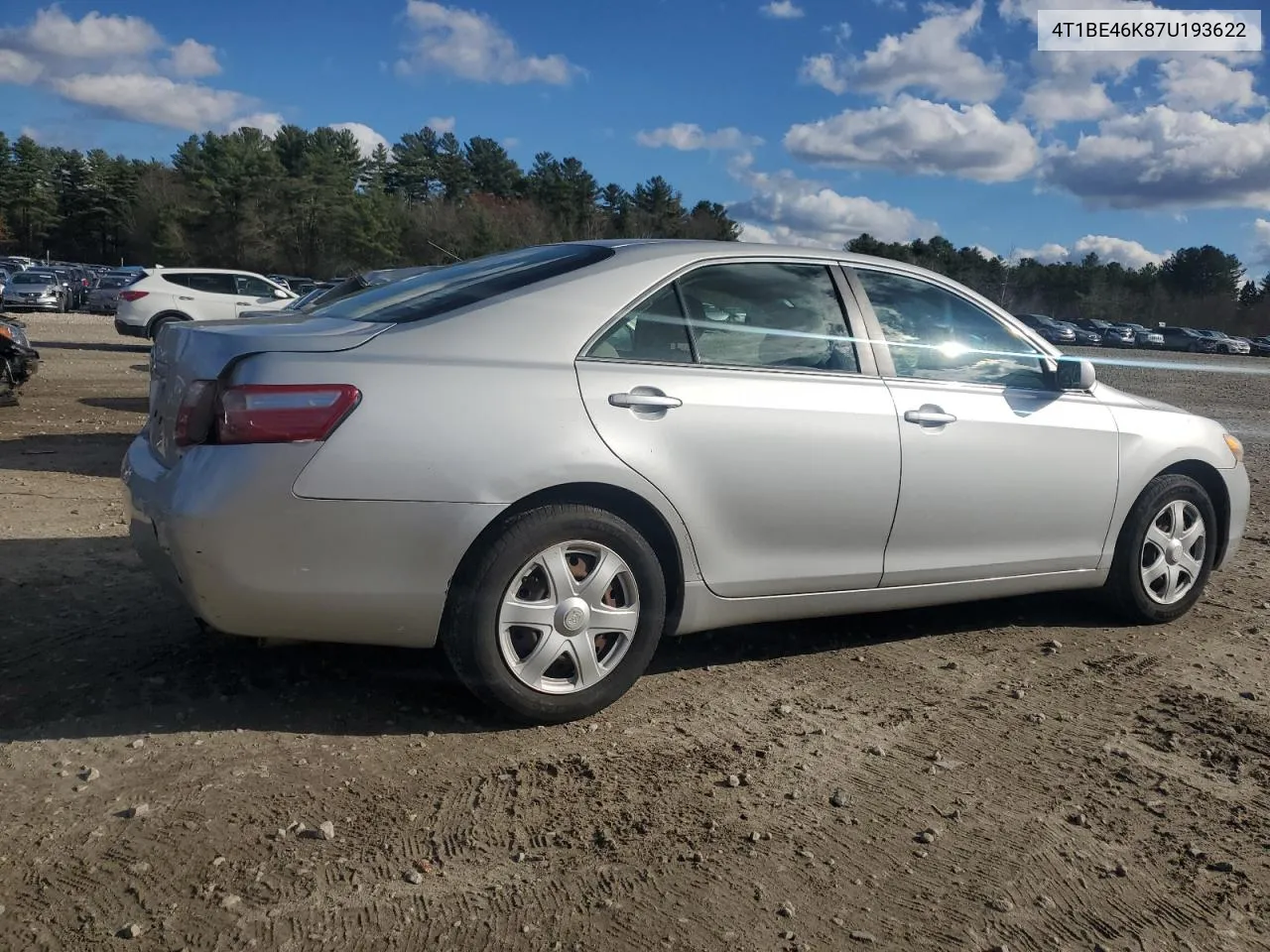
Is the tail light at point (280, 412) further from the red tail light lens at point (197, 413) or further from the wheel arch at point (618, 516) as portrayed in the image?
the wheel arch at point (618, 516)

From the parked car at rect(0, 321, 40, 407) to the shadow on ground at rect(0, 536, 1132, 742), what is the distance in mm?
7202

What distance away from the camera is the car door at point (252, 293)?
2156 centimetres

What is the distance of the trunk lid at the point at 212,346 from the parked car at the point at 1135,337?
6592 cm

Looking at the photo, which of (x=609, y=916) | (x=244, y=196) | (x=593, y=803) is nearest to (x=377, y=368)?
(x=593, y=803)

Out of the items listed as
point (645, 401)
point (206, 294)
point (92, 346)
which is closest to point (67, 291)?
point (92, 346)

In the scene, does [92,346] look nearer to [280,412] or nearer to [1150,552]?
[280,412]

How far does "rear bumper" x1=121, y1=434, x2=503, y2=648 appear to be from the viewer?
3.20 m

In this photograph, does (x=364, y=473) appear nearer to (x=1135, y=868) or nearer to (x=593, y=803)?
(x=593, y=803)

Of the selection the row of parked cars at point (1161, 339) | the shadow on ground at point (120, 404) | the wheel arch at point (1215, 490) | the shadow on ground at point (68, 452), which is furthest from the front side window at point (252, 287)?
the row of parked cars at point (1161, 339)

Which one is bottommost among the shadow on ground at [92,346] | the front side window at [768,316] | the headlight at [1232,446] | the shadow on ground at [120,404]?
the shadow on ground at [92,346]

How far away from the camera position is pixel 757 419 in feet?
12.7

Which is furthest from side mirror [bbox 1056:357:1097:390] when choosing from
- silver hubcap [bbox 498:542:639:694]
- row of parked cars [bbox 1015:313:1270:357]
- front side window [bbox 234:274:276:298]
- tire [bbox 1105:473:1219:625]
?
row of parked cars [bbox 1015:313:1270:357]

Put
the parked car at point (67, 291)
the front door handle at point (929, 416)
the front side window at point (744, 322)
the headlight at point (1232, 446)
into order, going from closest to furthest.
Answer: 1. the front side window at point (744, 322)
2. the front door handle at point (929, 416)
3. the headlight at point (1232, 446)
4. the parked car at point (67, 291)

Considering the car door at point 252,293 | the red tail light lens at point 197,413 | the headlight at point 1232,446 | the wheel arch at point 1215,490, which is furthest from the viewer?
the car door at point 252,293
